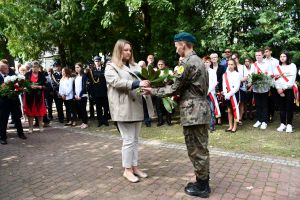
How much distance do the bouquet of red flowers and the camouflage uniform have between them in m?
5.02

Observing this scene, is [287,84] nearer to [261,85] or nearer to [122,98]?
[261,85]

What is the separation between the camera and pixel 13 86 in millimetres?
8359

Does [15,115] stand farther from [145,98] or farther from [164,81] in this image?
[164,81]

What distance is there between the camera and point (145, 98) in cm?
539

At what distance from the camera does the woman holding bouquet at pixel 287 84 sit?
8.42 meters

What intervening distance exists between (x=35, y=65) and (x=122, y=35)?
17.4ft

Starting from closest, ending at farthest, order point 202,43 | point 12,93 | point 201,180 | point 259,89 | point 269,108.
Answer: point 201,180 < point 12,93 < point 259,89 < point 269,108 < point 202,43

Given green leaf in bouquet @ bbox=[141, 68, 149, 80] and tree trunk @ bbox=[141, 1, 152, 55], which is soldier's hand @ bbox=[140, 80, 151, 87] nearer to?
green leaf in bouquet @ bbox=[141, 68, 149, 80]

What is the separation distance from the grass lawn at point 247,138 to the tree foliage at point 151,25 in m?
3.21

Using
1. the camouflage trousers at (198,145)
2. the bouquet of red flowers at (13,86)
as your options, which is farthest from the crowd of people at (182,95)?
the bouquet of red flowers at (13,86)

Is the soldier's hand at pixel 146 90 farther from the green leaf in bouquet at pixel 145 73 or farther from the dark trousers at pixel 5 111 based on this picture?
the dark trousers at pixel 5 111

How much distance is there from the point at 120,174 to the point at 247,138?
143 inches

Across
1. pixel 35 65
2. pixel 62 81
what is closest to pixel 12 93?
pixel 35 65

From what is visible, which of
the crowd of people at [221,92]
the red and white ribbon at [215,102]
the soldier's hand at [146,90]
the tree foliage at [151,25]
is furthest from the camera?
the tree foliage at [151,25]
